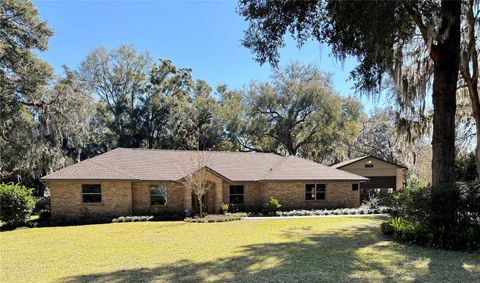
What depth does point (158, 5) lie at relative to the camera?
523 inches

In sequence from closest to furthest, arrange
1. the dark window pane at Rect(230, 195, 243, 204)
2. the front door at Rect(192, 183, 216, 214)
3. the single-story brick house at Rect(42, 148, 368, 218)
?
the single-story brick house at Rect(42, 148, 368, 218) → the front door at Rect(192, 183, 216, 214) → the dark window pane at Rect(230, 195, 243, 204)

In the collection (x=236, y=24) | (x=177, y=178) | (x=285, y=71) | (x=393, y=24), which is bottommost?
(x=177, y=178)

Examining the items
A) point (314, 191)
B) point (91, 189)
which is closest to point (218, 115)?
point (314, 191)

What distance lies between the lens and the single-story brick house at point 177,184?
1906cm

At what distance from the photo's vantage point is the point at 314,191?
23312 mm

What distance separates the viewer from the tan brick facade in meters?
18.8

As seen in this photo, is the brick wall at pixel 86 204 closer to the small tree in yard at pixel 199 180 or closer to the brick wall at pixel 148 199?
the brick wall at pixel 148 199

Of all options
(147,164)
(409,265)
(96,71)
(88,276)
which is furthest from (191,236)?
(96,71)

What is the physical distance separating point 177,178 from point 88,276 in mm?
13914

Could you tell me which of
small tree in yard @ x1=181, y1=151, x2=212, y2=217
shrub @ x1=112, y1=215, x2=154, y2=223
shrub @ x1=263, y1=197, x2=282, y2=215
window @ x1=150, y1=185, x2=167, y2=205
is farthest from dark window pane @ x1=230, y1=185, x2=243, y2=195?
shrub @ x1=112, y1=215, x2=154, y2=223

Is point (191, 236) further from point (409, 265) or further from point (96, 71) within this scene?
point (96, 71)

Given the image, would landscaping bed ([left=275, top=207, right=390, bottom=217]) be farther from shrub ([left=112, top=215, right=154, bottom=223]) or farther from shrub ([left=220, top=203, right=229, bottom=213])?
shrub ([left=112, top=215, right=154, bottom=223])

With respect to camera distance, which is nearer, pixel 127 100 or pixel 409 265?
pixel 409 265

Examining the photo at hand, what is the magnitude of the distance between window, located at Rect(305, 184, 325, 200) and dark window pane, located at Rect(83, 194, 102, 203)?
12847 millimetres
